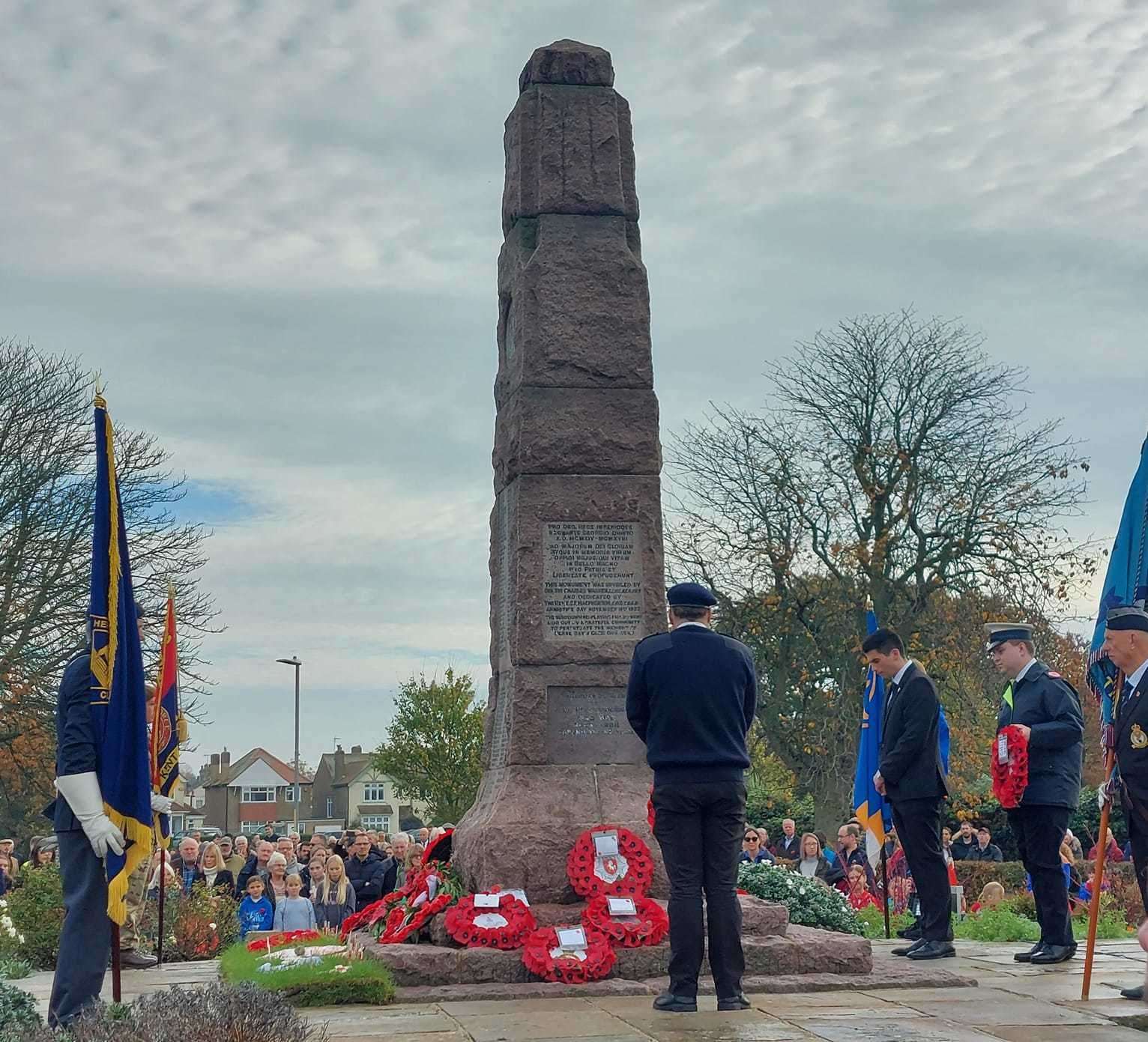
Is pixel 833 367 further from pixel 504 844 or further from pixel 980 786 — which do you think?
pixel 504 844

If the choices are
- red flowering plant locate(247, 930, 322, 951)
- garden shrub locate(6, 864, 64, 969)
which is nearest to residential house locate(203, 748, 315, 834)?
garden shrub locate(6, 864, 64, 969)

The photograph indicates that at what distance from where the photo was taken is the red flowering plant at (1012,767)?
8070 mm

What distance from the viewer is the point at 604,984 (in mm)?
7012

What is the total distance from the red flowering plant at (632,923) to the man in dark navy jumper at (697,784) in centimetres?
90

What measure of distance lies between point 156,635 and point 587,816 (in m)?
18.1

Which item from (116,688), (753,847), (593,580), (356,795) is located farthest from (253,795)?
(116,688)

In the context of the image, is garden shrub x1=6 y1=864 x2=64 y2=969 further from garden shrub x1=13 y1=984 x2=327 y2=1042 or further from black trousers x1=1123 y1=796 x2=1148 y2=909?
black trousers x1=1123 y1=796 x2=1148 y2=909

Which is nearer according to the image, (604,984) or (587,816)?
(604,984)

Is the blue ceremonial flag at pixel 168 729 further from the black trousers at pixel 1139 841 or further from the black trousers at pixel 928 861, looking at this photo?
the black trousers at pixel 1139 841

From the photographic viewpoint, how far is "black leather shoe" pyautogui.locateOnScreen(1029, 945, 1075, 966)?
313 inches

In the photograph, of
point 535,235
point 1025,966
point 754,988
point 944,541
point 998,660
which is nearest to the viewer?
point 754,988

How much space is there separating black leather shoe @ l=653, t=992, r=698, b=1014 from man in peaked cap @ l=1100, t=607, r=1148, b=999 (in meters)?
2.04

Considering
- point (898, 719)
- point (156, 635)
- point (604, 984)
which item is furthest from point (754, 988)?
point (156, 635)

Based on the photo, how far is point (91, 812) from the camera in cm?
594
